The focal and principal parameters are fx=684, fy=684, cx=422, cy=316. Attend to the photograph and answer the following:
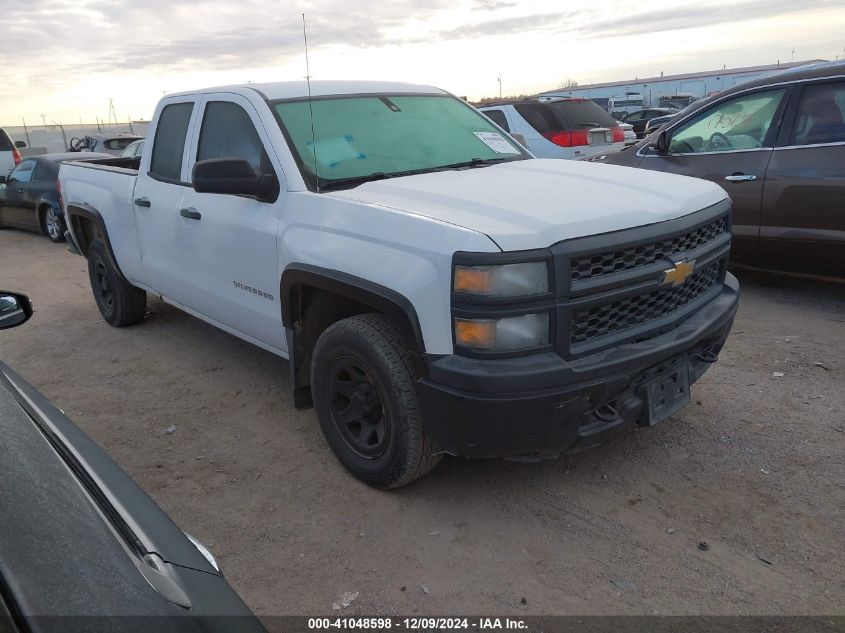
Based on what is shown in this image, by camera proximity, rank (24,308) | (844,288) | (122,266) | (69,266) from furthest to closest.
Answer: (69,266), (844,288), (122,266), (24,308)

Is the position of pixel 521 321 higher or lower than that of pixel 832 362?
higher

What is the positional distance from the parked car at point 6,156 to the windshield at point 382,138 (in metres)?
13.4

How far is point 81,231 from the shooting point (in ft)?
20.7

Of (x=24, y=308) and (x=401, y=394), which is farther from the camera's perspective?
(x=401, y=394)

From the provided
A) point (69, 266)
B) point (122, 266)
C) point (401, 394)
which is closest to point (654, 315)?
point (401, 394)

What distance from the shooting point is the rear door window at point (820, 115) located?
5230 mm

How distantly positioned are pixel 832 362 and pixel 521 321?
3016 millimetres

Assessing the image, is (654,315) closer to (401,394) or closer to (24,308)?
(401,394)

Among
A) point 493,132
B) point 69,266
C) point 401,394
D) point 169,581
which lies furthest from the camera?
point 69,266

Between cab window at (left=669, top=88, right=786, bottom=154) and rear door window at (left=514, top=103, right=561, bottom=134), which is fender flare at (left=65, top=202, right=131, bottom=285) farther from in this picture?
rear door window at (left=514, top=103, right=561, bottom=134)

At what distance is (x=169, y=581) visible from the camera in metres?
1.42

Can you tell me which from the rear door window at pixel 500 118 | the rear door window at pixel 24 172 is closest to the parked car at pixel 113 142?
the rear door window at pixel 24 172

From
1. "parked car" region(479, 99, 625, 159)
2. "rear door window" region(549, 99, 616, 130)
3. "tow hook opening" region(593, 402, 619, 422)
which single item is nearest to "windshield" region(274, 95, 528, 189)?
"tow hook opening" region(593, 402, 619, 422)

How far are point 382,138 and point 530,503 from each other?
2105 mm
